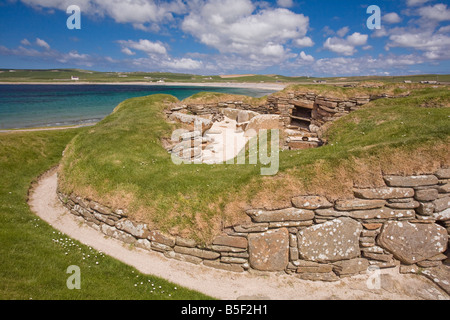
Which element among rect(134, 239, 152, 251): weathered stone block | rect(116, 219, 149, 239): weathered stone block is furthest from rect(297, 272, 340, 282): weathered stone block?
rect(116, 219, 149, 239): weathered stone block

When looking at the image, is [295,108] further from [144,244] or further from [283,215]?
[144,244]

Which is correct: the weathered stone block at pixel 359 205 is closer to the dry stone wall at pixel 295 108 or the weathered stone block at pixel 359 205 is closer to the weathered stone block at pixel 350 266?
the weathered stone block at pixel 350 266

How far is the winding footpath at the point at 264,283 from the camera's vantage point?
7.50 metres

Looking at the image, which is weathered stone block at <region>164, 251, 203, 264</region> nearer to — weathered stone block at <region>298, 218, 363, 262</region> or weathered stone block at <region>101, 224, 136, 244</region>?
weathered stone block at <region>101, 224, 136, 244</region>

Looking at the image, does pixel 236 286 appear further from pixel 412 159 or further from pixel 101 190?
pixel 412 159

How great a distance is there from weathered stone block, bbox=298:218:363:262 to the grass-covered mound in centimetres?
118

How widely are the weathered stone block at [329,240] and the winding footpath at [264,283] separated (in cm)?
97

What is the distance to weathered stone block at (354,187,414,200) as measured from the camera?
7.95 meters

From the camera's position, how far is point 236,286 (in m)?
7.78

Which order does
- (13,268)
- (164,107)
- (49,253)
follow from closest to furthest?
(13,268), (49,253), (164,107)

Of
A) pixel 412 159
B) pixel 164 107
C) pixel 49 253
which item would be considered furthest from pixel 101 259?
pixel 164 107

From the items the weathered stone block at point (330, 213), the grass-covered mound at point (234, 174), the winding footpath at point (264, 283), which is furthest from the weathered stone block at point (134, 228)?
the weathered stone block at point (330, 213)

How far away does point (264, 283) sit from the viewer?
7902 millimetres

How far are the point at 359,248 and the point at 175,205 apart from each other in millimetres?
7117
